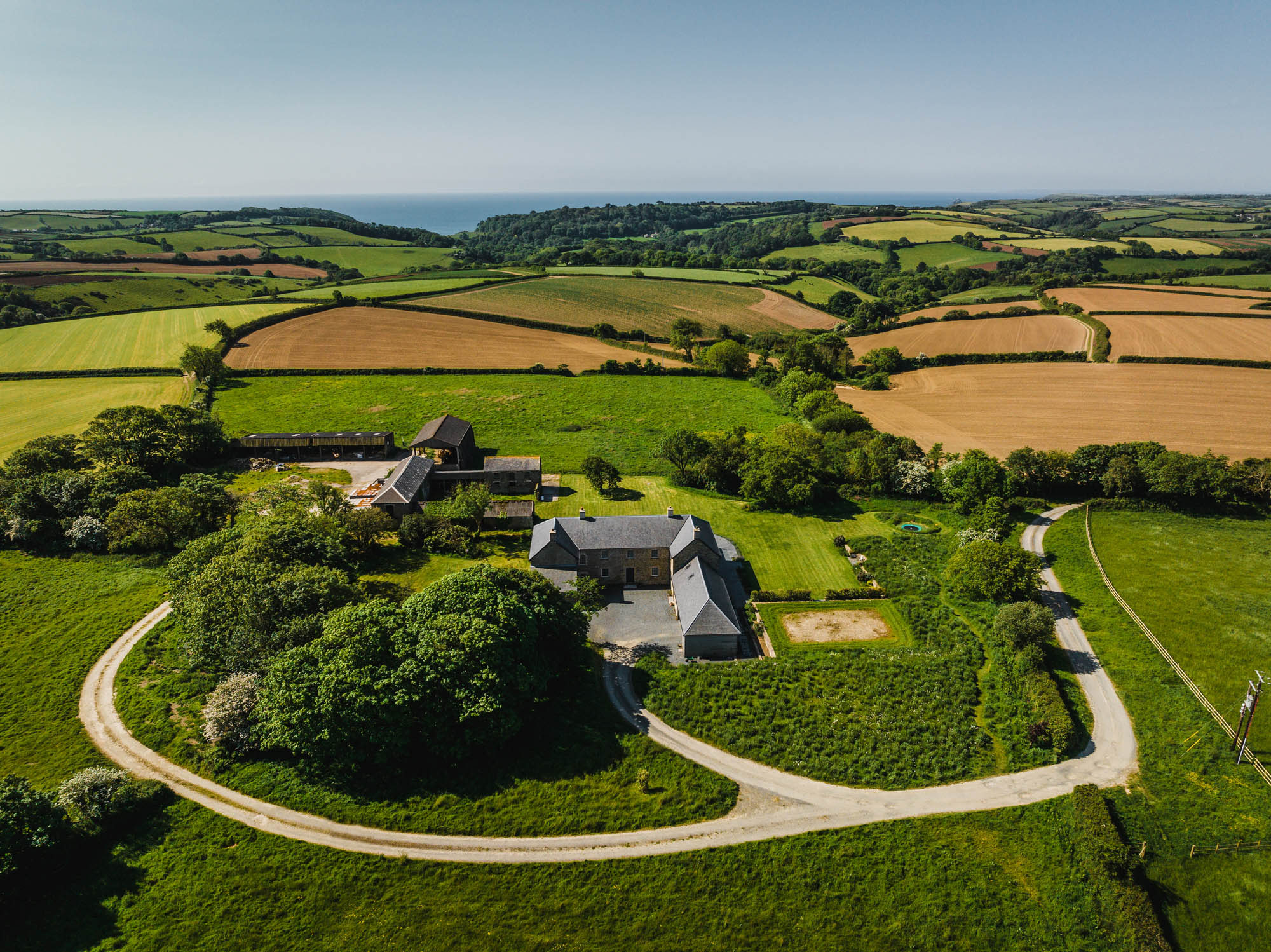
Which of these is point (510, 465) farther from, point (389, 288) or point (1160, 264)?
point (1160, 264)

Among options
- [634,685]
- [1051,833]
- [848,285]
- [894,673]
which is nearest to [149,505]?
[634,685]

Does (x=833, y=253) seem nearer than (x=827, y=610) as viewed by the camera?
No

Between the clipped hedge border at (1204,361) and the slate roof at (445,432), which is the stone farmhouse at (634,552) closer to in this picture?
the slate roof at (445,432)

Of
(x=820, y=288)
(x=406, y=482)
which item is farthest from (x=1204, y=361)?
(x=406, y=482)

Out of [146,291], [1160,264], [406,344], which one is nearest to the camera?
[406,344]

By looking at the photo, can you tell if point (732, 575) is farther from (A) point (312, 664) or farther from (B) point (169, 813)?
(B) point (169, 813)

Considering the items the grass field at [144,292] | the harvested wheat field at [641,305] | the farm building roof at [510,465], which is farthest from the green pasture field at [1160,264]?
the grass field at [144,292]
